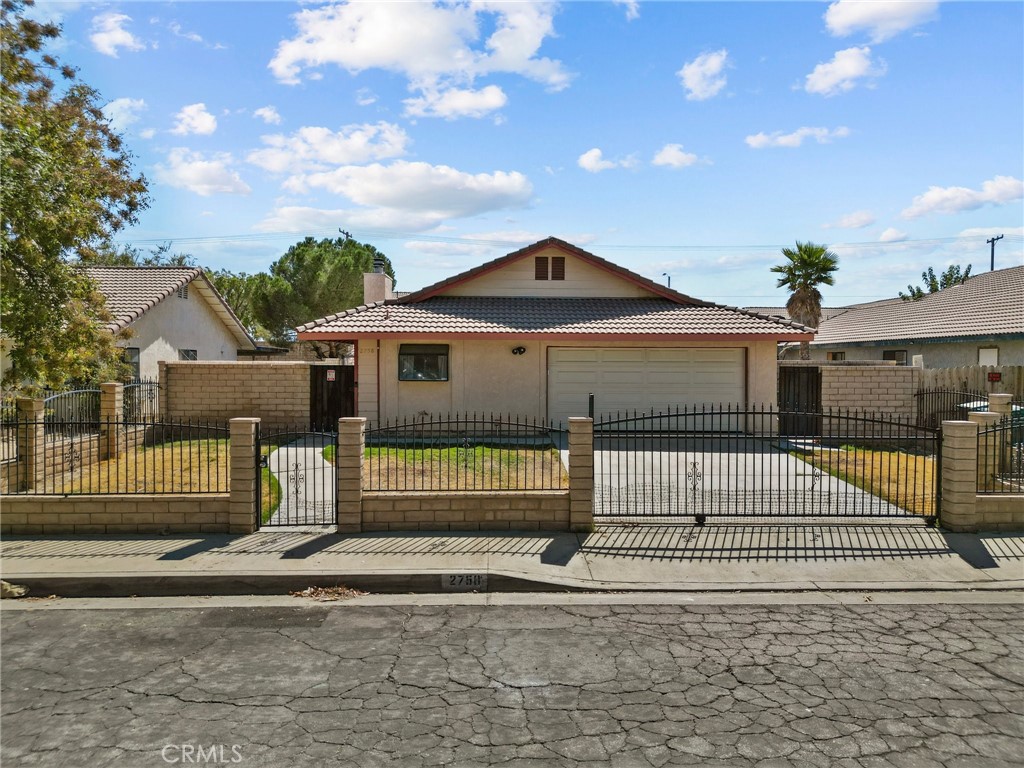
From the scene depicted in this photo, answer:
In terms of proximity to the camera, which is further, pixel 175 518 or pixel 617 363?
pixel 617 363

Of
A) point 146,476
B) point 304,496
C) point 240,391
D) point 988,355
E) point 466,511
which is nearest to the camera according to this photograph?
point 466,511

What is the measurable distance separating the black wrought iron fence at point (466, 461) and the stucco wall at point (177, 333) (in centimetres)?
924

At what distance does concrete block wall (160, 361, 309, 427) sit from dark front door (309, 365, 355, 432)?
0.81ft

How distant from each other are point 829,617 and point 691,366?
38.2ft

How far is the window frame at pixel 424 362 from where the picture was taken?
17.2 m

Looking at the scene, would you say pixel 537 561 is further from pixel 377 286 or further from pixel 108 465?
pixel 377 286

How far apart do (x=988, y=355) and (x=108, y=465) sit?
25418 millimetres

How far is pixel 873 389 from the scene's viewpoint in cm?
1716

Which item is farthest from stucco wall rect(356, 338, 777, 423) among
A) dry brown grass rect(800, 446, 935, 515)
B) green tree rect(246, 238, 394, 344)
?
green tree rect(246, 238, 394, 344)

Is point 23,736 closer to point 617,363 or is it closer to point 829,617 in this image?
point 829,617

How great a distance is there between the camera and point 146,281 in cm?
2238

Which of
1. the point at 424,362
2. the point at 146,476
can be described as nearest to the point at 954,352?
the point at 424,362

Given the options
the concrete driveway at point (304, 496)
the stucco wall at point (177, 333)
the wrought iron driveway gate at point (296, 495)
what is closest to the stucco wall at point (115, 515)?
the wrought iron driveway gate at point (296, 495)

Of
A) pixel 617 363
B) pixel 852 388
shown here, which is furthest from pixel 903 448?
pixel 617 363
